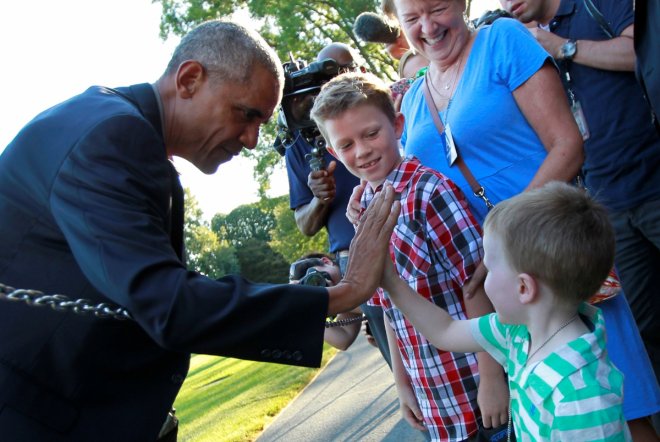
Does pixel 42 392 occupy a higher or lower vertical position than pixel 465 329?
higher

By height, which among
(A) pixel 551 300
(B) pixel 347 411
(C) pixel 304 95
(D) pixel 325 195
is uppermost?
(C) pixel 304 95

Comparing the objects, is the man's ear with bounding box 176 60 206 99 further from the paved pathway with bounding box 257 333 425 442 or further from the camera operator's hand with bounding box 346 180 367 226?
the paved pathway with bounding box 257 333 425 442

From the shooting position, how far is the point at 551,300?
2.12 metres

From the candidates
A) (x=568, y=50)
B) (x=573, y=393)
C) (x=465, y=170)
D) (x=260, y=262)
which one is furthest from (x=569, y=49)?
(x=260, y=262)

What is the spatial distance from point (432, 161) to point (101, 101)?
4.73 feet

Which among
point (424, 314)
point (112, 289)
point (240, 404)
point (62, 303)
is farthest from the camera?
point (240, 404)

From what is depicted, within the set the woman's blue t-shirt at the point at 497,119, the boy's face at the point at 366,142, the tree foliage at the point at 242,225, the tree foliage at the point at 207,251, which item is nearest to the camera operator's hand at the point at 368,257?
the boy's face at the point at 366,142

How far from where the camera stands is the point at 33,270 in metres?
2.11

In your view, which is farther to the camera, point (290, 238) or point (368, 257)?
point (290, 238)

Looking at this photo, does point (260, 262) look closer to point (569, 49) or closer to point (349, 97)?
point (569, 49)

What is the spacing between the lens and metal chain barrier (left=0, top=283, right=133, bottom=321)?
1966mm

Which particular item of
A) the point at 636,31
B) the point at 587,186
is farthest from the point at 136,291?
the point at 587,186

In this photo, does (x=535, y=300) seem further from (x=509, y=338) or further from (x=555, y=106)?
(x=555, y=106)

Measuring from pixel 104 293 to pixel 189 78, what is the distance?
34.9 inches
